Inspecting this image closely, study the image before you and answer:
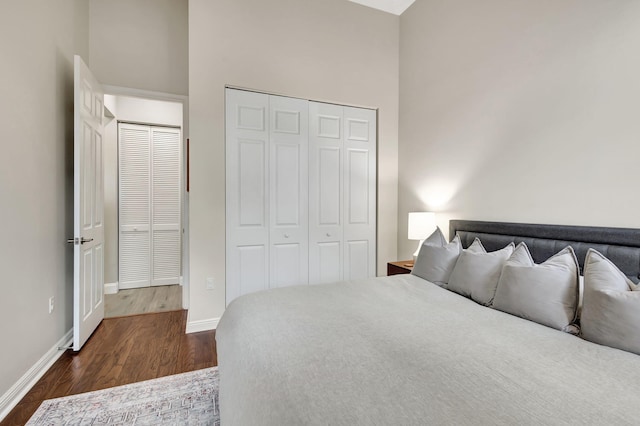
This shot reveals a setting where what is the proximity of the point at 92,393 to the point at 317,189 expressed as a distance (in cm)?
252

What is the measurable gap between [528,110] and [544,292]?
1.40 m

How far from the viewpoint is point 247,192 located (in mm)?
3064

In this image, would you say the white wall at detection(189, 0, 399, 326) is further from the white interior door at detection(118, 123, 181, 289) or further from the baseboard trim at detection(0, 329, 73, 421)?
the white interior door at detection(118, 123, 181, 289)

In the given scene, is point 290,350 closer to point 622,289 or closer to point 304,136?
point 622,289

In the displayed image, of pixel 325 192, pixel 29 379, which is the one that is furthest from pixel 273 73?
pixel 29 379

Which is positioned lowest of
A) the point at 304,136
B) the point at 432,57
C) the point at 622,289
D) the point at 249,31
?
the point at 622,289

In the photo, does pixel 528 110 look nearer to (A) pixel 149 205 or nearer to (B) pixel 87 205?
(B) pixel 87 205

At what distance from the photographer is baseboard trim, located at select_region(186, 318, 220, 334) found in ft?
9.30

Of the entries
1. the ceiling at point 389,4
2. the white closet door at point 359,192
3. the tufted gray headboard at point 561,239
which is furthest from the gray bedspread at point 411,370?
the ceiling at point 389,4

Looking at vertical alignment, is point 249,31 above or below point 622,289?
above

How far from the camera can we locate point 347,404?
0.85m

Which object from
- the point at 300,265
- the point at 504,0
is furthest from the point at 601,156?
the point at 300,265

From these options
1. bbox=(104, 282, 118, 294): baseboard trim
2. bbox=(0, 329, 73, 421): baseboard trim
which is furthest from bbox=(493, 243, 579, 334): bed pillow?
bbox=(104, 282, 118, 294): baseboard trim

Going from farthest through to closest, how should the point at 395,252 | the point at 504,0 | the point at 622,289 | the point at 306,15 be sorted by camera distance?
the point at 395,252 → the point at 306,15 → the point at 504,0 → the point at 622,289
